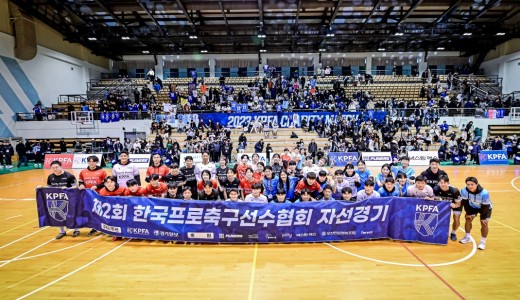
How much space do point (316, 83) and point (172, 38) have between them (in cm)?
1546

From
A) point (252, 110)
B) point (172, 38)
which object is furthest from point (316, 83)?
point (172, 38)

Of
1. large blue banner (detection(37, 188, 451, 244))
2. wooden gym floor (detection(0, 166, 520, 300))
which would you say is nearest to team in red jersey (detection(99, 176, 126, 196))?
large blue banner (detection(37, 188, 451, 244))

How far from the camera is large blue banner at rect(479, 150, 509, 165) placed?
20125mm

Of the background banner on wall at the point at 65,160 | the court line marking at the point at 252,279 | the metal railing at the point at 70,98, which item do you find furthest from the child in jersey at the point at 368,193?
the metal railing at the point at 70,98

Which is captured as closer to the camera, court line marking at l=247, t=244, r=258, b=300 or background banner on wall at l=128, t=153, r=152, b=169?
court line marking at l=247, t=244, r=258, b=300

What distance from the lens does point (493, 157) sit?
2027 centimetres

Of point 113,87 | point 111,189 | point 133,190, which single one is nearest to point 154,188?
point 133,190

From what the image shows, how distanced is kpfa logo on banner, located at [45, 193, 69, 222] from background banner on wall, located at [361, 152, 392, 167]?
17.2 m

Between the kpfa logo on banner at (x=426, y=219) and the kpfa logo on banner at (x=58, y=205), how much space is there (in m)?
8.55

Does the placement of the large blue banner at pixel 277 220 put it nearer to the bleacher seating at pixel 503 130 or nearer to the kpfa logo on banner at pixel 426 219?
the kpfa logo on banner at pixel 426 219

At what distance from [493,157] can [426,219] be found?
18.1 m

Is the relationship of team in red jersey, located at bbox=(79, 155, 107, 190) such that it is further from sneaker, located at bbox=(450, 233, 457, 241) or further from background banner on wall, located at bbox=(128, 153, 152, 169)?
background banner on wall, located at bbox=(128, 153, 152, 169)

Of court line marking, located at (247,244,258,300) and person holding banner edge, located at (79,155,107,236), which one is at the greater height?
person holding banner edge, located at (79,155,107,236)

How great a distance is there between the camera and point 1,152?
20.1 metres
